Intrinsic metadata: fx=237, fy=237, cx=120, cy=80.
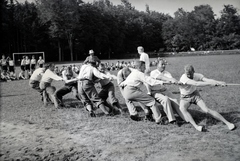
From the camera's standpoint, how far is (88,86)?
24.2ft

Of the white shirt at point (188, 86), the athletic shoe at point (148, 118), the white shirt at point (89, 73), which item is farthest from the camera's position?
the white shirt at point (89, 73)

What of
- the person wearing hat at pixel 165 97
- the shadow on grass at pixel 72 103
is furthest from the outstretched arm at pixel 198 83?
Answer: the shadow on grass at pixel 72 103

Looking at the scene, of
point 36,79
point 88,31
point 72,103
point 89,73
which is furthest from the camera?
point 88,31

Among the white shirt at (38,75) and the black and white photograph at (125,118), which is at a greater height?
the white shirt at (38,75)

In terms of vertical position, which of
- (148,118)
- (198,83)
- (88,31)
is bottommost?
(148,118)

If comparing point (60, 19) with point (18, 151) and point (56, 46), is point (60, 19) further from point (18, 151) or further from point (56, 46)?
point (18, 151)

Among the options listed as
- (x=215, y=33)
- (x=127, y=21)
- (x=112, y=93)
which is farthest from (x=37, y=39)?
(x=112, y=93)

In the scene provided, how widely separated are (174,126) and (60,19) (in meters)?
42.1

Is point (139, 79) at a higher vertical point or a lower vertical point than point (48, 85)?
higher

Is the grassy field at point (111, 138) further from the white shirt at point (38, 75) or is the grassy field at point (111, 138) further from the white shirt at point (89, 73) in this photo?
the white shirt at point (38, 75)

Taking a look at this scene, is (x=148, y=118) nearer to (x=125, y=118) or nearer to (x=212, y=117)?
(x=125, y=118)

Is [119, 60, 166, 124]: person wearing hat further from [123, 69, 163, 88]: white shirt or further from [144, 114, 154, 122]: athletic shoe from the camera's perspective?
[144, 114, 154, 122]: athletic shoe

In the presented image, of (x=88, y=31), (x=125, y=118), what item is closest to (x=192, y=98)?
(x=125, y=118)

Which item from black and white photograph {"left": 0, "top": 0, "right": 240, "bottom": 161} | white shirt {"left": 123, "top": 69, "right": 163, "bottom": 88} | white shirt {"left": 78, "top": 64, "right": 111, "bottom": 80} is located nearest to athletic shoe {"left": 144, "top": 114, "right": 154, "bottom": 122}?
black and white photograph {"left": 0, "top": 0, "right": 240, "bottom": 161}
